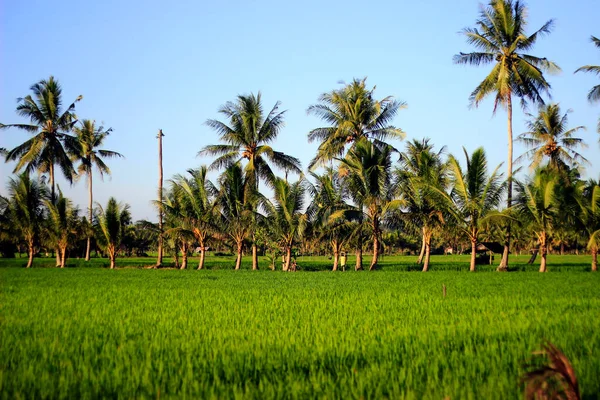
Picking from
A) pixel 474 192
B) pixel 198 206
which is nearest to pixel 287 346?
pixel 474 192

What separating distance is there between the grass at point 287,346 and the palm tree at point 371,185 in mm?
13888

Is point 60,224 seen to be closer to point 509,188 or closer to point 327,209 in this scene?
point 327,209

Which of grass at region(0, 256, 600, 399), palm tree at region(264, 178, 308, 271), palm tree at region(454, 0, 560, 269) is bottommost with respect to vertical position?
grass at region(0, 256, 600, 399)

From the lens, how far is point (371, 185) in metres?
23.6

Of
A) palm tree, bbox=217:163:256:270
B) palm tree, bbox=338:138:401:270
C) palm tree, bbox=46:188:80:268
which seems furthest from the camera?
palm tree, bbox=46:188:80:268

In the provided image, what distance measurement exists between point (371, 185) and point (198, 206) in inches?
356

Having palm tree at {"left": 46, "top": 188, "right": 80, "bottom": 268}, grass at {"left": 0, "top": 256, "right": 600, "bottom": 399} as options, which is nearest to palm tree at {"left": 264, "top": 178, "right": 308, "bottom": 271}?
palm tree at {"left": 46, "top": 188, "right": 80, "bottom": 268}

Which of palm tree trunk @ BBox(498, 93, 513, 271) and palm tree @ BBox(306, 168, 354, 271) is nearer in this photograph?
palm tree trunk @ BBox(498, 93, 513, 271)

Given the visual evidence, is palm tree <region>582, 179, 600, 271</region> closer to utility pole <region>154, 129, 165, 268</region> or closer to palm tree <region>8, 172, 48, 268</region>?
utility pole <region>154, 129, 165, 268</region>

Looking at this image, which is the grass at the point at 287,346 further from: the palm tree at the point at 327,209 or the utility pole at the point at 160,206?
the utility pole at the point at 160,206

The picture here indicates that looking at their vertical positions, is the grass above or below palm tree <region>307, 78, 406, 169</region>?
below

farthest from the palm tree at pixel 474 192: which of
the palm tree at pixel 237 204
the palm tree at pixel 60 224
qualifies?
the palm tree at pixel 60 224

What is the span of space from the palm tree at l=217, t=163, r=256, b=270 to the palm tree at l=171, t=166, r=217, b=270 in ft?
2.05

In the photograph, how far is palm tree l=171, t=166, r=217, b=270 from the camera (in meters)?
26.1
